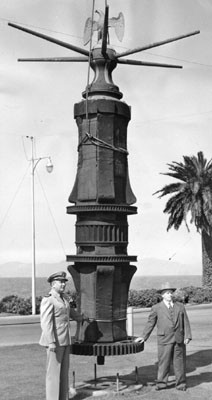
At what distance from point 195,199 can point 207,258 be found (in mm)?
3998

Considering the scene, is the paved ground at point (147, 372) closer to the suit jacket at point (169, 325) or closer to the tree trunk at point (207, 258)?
the suit jacket at point (169, 325)

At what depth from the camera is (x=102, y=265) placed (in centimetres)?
830

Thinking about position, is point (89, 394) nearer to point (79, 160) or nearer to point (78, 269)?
point (78, 269)

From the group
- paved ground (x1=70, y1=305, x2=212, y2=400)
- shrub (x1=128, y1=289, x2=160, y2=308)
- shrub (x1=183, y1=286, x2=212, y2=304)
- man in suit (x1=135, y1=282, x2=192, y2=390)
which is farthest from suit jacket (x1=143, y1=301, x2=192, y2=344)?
shrub (x1=183, y1=286, x2=212, y2=304)

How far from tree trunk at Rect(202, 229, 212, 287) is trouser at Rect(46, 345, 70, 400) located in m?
27.2

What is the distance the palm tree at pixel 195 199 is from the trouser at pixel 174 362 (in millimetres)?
23893

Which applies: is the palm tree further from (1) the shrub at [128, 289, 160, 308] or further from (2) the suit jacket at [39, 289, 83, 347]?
(2) the suit jacket at [39, 289, 83, 347]

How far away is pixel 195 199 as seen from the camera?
33156mm

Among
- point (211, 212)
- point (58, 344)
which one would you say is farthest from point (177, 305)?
point (211, 212)

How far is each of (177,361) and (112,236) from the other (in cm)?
216

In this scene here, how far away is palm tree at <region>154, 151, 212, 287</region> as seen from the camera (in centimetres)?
3288

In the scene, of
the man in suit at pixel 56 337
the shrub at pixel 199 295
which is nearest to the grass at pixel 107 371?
the man in suit at pixel 56 337

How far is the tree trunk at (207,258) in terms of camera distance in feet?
113

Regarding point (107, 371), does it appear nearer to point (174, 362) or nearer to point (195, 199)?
point (174, 362)
